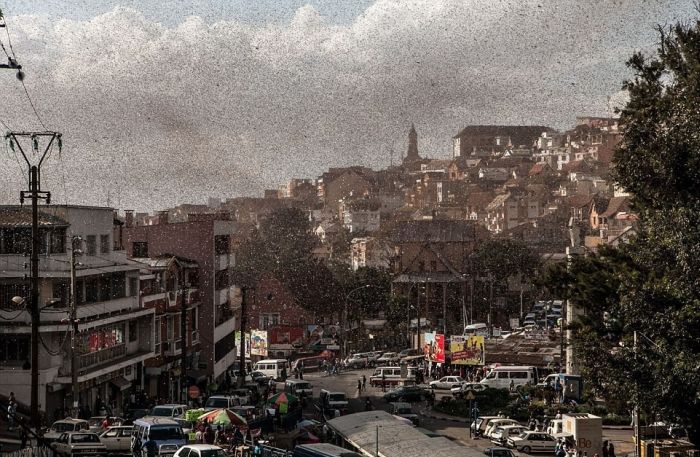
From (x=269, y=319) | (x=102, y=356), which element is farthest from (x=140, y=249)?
(x=269, y=319)

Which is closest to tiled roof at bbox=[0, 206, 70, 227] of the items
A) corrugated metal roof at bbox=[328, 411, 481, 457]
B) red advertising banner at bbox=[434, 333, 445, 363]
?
corrugated metal roof at bbox=[328, 411, 481, 457]

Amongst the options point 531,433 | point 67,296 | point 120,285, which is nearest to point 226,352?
point 120,285

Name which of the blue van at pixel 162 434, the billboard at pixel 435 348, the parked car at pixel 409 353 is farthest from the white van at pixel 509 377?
the blue van at pixel 162 434

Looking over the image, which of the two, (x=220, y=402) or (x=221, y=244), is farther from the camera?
(x=221, y=244)

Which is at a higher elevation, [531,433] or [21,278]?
[21,278]

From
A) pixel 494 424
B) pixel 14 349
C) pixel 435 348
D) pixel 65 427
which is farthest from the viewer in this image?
pixel 435 348

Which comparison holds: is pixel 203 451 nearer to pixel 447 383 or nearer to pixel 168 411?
pixel 168 411

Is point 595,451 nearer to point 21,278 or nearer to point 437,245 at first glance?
point 21,278
